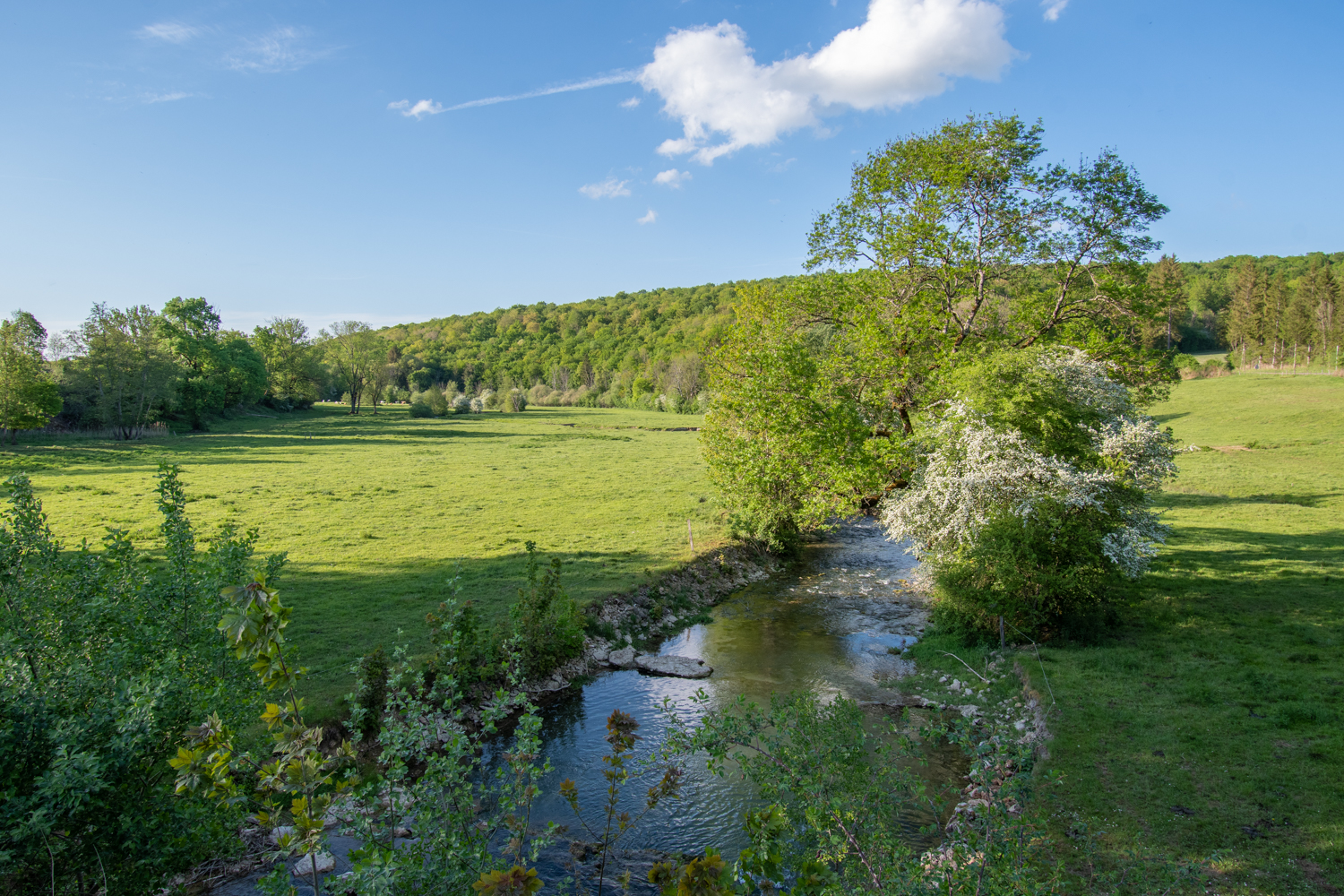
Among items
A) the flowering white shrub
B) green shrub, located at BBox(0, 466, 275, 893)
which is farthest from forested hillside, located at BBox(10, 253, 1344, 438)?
Result: green shrub, located at BBox(0, 466, 275, 893)

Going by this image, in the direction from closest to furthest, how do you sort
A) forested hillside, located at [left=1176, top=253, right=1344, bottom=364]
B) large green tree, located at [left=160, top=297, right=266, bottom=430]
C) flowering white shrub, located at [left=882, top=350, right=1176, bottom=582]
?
flowering white shrub, located at [left=882, top=350, right=1176, bottom=582], large green tree, located at [left=160, top=297, right=266, bottom=430], forested hillside, located at [left=1176, top=253, right=1344, bottom=364]

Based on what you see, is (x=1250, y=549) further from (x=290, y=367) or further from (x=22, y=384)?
(x=290, y=367)

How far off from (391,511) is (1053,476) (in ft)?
75.5

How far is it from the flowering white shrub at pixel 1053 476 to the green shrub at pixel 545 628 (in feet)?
25.4

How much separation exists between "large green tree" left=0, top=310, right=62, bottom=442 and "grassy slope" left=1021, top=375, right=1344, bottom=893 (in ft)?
185

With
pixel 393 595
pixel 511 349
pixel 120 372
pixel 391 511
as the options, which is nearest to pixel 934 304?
pixel 393 595

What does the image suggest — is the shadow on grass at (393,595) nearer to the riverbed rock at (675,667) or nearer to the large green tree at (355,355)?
the riverbed rock at (675,667)

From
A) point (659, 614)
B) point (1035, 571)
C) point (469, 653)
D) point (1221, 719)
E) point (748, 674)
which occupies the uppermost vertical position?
point (1035, 571)

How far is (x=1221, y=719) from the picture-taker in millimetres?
9680

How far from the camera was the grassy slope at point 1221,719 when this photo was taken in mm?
7016

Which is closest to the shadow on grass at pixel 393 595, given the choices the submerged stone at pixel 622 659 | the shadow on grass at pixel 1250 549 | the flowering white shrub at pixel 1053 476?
the submerged stone at pixel 622 659

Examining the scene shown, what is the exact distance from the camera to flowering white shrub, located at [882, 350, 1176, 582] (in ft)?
42.8

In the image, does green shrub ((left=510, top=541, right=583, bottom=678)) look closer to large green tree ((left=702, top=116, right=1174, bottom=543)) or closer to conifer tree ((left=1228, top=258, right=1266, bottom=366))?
large green tree ((left=702, top=116, right=1174, bottom=543))

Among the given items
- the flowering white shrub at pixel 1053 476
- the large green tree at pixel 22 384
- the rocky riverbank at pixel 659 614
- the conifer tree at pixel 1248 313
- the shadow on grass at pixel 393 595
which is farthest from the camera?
the conifer tree at pixel 1248 313
